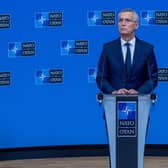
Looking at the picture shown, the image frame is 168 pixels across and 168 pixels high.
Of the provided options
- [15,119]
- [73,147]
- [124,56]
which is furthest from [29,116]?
[124,56]

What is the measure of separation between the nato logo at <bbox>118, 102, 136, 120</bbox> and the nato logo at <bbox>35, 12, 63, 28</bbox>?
2.73 metres

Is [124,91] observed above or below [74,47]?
below

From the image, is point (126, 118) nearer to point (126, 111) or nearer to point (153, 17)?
point (126, 111)

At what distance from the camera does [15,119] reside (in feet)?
21.0

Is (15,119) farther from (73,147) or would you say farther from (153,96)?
(153,96)

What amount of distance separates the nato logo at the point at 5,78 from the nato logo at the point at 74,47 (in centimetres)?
70

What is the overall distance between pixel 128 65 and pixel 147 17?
250 centimetres

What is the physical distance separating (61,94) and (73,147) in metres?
0.68

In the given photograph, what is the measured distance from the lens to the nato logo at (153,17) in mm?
6363

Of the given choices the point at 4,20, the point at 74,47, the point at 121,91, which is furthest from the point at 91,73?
the point at 121,91

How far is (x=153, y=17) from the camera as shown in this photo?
637cm

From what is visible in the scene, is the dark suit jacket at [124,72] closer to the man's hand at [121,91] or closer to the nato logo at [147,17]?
the man's hand at [121,91]

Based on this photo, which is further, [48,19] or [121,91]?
[48,19]

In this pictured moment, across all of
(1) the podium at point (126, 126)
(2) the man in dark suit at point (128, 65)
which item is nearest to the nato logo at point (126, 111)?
(1) the podium at point (126, 126)
